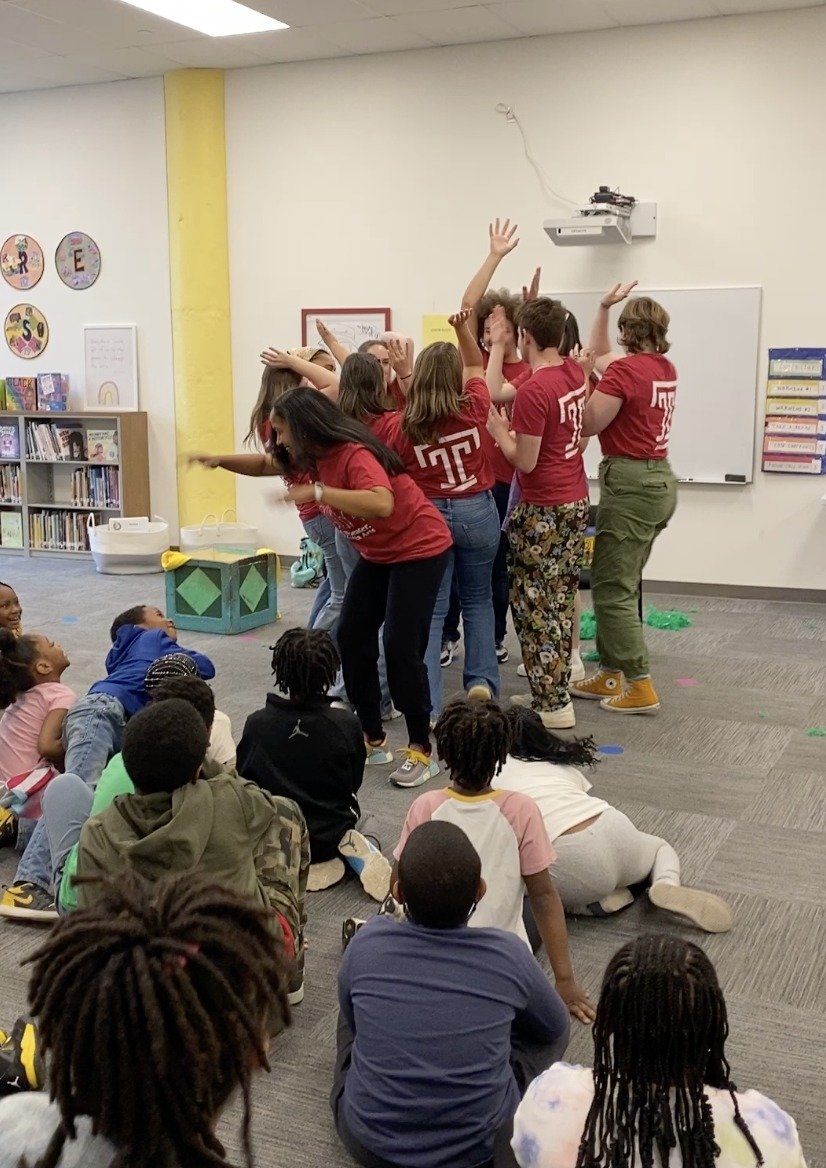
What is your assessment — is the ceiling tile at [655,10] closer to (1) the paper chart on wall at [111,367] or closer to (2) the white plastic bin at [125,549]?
(1) the paper chart on wall at [111,367]

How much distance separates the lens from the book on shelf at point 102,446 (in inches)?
308

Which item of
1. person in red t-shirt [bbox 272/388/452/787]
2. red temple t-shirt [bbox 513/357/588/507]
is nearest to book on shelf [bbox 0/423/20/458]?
person in red t-shirt [bbox 272/388/452/787]

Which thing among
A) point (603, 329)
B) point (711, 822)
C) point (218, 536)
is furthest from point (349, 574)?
point (218, 536)

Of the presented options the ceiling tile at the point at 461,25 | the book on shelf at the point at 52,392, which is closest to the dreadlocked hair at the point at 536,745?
the ceiling tile at the point at 461,25

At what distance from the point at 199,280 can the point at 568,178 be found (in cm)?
245

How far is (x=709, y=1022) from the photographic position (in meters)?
1.30

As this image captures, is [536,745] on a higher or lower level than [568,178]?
lower

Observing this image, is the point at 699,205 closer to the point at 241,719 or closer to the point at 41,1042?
the point at 241,719

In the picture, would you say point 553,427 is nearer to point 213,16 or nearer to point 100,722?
point 100,722

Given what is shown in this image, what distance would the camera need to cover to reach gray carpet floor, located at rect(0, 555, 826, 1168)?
2154mm

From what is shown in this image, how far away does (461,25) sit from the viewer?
6.22 metres

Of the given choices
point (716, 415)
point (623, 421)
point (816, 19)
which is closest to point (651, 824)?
point (623, 421)

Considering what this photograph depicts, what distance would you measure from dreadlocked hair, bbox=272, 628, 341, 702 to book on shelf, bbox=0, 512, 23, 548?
231 inches

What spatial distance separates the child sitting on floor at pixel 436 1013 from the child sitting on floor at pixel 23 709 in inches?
64.9
